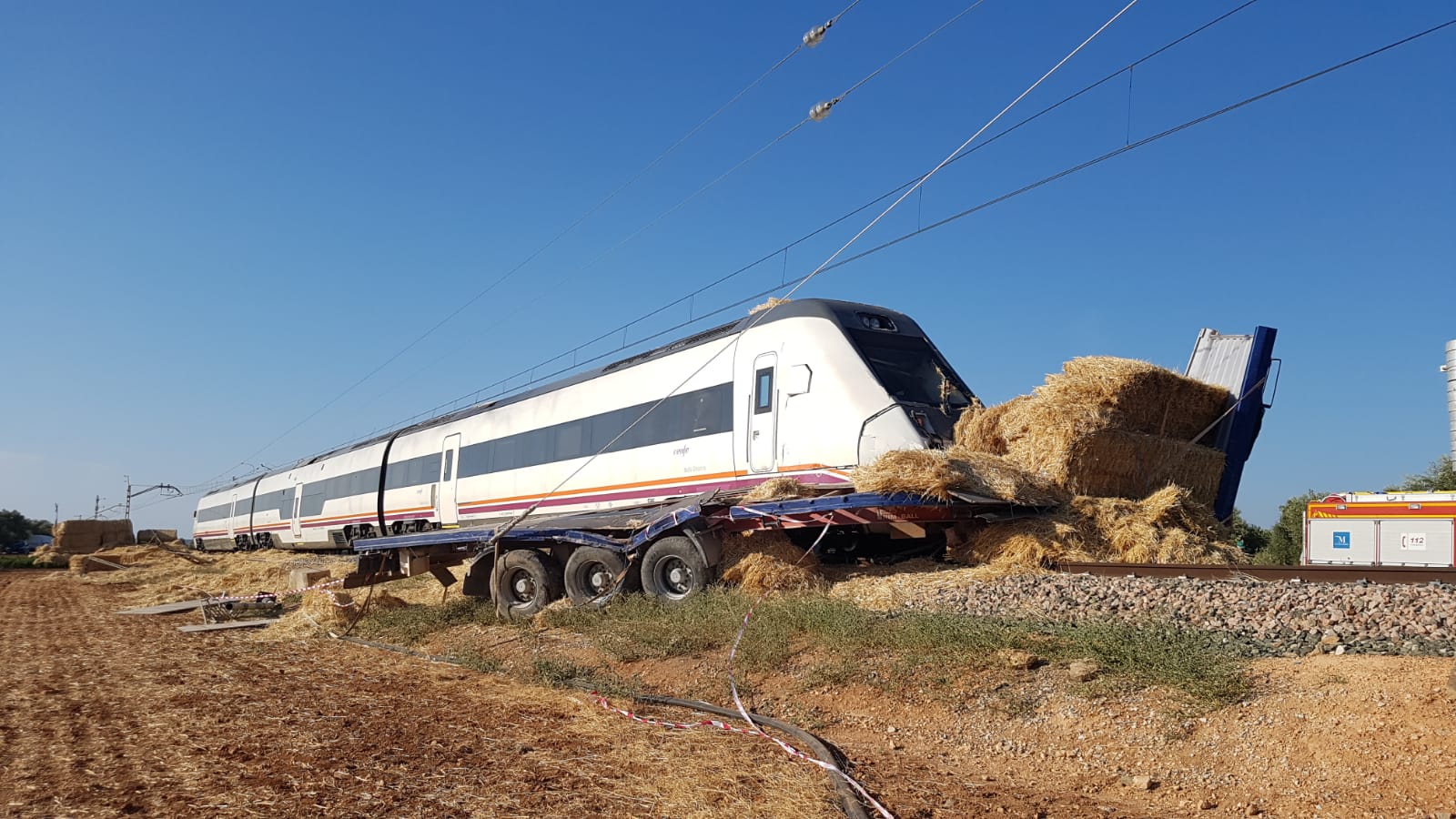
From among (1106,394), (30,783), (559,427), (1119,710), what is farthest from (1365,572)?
(559,427)

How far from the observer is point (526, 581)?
44.2 feet

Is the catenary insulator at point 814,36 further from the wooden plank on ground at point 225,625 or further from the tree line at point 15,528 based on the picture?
the tree line at point 15,528

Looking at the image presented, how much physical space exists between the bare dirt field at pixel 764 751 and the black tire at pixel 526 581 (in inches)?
192

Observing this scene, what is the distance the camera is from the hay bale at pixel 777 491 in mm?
10625

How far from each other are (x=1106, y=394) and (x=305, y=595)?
458 inches

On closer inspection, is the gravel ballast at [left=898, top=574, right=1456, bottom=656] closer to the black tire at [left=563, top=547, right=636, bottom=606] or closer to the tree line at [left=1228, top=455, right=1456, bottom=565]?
the black tire at [left=563, top=547, right=636, bottom=606]

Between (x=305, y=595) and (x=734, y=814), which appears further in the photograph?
(x=305, y=595)

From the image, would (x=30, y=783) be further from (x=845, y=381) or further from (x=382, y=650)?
(x=845, y=381)

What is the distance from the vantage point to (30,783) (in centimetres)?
525

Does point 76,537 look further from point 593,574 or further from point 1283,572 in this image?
point 1283,572

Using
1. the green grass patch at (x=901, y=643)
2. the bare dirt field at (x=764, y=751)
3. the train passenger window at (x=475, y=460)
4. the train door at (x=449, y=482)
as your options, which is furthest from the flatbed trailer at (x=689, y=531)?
the train door at (x=449, y=482)

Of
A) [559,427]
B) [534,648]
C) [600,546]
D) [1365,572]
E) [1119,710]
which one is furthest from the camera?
[559,427]

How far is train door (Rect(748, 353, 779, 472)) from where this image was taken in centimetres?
1238

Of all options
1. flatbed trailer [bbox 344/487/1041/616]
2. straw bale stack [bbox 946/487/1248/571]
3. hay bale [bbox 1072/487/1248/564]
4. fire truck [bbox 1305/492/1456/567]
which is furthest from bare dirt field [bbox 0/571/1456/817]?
fire truck [bbox 1305/492/1456/567]
